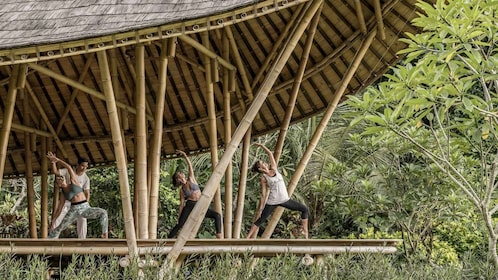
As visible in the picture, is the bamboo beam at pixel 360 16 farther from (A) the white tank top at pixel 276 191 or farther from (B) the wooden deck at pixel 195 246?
(B) the wooden deck at pixel 195 246

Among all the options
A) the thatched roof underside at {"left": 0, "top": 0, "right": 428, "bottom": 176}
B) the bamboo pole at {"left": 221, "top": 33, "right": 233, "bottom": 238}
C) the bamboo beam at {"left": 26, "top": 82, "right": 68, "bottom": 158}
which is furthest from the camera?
the bamboo beam at {"left": 26, "top": 82, "right": 68, "bottom": 158}

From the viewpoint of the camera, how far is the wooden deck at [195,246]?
240 inches

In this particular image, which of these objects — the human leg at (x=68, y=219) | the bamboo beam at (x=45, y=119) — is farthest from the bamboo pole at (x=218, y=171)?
the bamboo beam at (x=45, y=119)

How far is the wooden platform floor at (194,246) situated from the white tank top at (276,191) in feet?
4.39

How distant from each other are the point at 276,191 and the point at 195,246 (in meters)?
2.08

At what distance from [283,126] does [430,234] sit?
3.24 metres

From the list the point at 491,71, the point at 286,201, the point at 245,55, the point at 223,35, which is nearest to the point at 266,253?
the point at 286,201

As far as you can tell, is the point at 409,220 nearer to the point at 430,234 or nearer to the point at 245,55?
the point at 430,234

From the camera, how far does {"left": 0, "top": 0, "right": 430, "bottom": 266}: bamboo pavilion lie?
5.81m

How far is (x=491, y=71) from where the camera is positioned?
18.6 ft

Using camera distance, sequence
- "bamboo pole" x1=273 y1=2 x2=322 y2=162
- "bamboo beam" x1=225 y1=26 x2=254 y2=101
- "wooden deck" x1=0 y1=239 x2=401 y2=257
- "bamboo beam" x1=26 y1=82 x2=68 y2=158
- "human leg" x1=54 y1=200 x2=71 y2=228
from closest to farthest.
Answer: "wooden deck" x1=0 y1=239 x2=401 y2=257 < "human leg" x1=54 y1=200 x2=71 y2=228 < "bamboo pole" x1=273 y1=2 x2=322 y2=162 < "bamboo beam" x1=225 y1=26 x2=254 y2=101 < "bamboo beam" x1=26 y1=82 x2=68 y2=158

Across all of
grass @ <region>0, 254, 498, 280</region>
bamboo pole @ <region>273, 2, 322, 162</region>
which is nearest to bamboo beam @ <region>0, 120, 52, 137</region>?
bamboo pole @ <region>273, 2, 322, 162</region>

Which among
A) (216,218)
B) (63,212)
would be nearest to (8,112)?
(63,212)

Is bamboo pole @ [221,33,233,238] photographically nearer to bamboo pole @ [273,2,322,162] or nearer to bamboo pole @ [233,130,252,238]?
bamboo pole @ [233,130,252,238]
